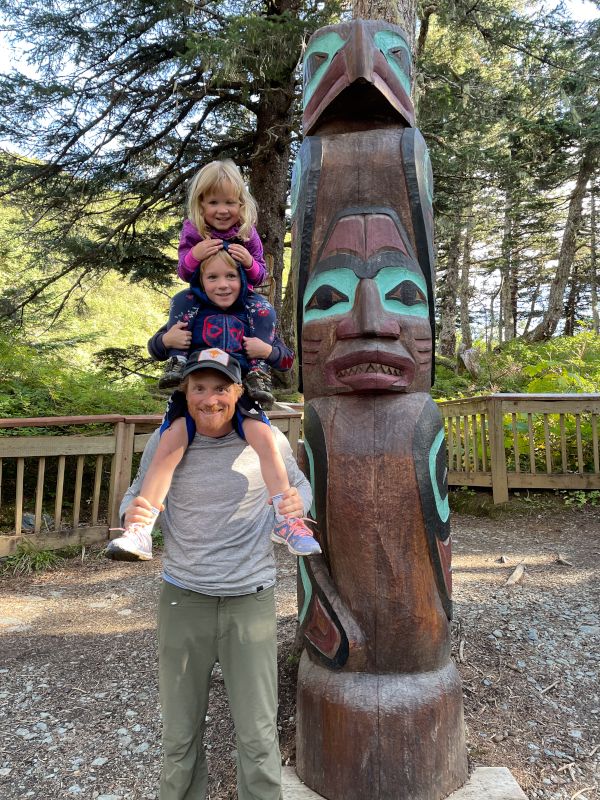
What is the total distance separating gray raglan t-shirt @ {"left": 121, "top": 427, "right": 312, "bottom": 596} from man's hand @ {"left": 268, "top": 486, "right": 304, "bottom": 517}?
0.20 ft

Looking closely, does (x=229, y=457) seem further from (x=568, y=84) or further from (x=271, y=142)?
(x=568, y=84)

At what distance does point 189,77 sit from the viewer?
8.21m

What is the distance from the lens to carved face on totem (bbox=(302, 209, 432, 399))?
2.34m

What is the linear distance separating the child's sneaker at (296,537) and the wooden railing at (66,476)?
4.30m

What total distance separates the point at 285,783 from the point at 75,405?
6275 mm

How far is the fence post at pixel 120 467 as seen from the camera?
5.81 m

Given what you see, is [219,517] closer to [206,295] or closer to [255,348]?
[255,348]

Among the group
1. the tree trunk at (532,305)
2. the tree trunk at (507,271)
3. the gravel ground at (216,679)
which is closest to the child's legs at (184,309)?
the gravel ground at (216,679)

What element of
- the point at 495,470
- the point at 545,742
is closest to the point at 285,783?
the point at 545,742

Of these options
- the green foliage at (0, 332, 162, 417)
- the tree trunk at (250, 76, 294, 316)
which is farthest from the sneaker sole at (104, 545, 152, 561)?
the tree trunk at (250, 76, 294, 316)

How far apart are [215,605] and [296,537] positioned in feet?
1.23

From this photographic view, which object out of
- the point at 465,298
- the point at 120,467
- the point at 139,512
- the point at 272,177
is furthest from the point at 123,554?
the point at 465,298

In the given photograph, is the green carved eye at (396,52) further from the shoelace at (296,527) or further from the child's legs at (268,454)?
the shoelace at (296,527)

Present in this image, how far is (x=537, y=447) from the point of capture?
7527mm
